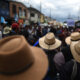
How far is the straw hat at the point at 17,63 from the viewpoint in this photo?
128 centimetres

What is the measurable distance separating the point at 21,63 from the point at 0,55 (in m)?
0.19

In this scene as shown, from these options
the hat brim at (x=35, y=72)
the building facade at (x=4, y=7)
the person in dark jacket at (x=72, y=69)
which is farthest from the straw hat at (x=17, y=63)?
the building facade at (x=4, y=7)

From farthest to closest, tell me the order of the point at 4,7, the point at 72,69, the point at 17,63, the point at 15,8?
the point at 15,8, the point at 4,7, the point at 72,69, the point at 17,63

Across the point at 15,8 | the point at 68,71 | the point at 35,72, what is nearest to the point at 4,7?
the point at 15,8

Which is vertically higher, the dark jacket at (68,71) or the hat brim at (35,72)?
the hat brim at (35,72)

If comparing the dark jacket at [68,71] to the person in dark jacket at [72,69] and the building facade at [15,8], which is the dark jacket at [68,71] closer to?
the person in dark jacket at [72,69]

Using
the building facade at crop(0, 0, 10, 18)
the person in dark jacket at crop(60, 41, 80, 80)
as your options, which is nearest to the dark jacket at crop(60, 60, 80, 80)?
the person in dark jacket at crop(60, 41, 80, 80)

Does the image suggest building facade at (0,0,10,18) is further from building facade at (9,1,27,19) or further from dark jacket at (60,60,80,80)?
dark jacket at (60,60,80,80)

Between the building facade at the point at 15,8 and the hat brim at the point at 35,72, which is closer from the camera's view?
the hat brim at the point at 35,72

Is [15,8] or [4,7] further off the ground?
[15,8]

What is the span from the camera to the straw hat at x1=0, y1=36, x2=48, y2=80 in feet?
4.19

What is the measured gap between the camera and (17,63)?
1.30 metres

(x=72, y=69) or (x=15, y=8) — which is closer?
(x=72, y=69)

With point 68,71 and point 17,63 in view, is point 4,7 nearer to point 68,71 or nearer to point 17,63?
point 68,71
